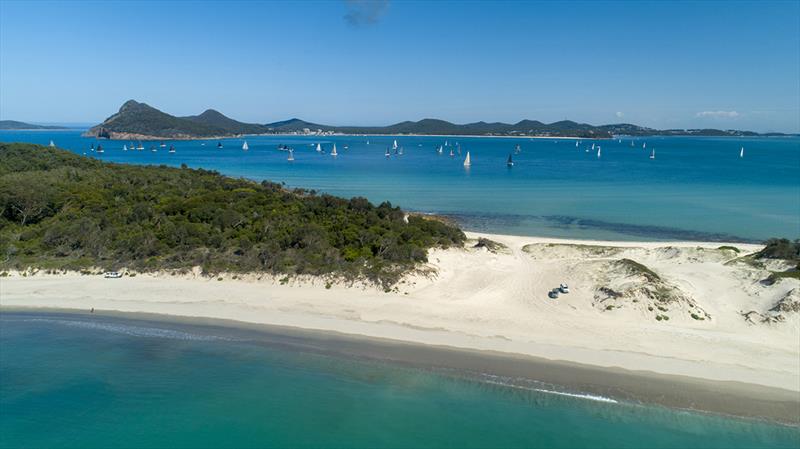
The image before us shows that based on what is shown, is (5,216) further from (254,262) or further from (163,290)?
(254,262)

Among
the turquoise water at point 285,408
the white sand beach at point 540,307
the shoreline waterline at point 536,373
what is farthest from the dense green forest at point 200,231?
the turquoise water at point 285,408

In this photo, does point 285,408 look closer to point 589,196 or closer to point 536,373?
point 536,373

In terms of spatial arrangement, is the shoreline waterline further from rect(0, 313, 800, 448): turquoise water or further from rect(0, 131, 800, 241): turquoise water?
rect(0, 131, 800, 241): turquoise water

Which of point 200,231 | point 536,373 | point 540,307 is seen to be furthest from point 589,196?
point 200,231

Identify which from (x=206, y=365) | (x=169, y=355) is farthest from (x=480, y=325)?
(x=169, y=355)

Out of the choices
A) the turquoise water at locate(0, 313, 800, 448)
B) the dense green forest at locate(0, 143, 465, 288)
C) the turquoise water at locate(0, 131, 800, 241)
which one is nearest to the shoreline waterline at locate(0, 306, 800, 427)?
the turquoise water at locate(0, 313, 800, 448)

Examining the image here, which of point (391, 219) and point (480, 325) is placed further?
point (391, 219)
